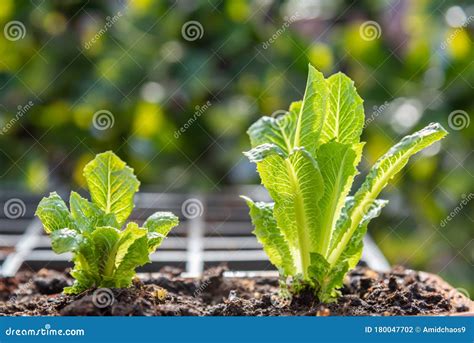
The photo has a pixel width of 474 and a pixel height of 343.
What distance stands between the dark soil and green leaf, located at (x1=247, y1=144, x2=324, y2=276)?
85 millimetres

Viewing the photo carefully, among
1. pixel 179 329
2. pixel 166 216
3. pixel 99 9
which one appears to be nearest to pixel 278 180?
pixel 166 216

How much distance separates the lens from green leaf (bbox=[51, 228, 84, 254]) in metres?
1.12

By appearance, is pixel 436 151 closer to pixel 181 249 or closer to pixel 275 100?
pixel 275 100

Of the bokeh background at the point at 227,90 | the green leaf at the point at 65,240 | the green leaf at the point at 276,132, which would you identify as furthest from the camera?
the bokeh background at the point at 227,90

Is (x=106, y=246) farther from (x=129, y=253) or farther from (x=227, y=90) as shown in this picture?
(x=227, y=90)

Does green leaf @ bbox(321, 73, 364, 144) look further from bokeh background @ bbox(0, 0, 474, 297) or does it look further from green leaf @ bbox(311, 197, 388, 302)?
bokeh background @ bbox(0, 0, 474, 297)

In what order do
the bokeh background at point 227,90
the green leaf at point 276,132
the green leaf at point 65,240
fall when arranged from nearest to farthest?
the green leaf at point 65,240 → the green leaf at point 276,132 → the bokeh background at point 227,90

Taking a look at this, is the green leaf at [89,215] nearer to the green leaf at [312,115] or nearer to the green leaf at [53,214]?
the green leaf at [53,214]

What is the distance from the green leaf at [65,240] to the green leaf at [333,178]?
38 cm

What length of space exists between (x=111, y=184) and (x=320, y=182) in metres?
0.34

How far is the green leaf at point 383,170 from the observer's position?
1.17 metres

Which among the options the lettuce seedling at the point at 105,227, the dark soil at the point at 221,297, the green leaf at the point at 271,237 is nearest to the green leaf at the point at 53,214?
the lettuce seedling at the point at 105,227

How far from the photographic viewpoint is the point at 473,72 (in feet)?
8.61

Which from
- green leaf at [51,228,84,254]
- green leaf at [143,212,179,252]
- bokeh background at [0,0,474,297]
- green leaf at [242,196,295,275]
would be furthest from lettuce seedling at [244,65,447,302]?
bokeh background at [0,0,474,297]
